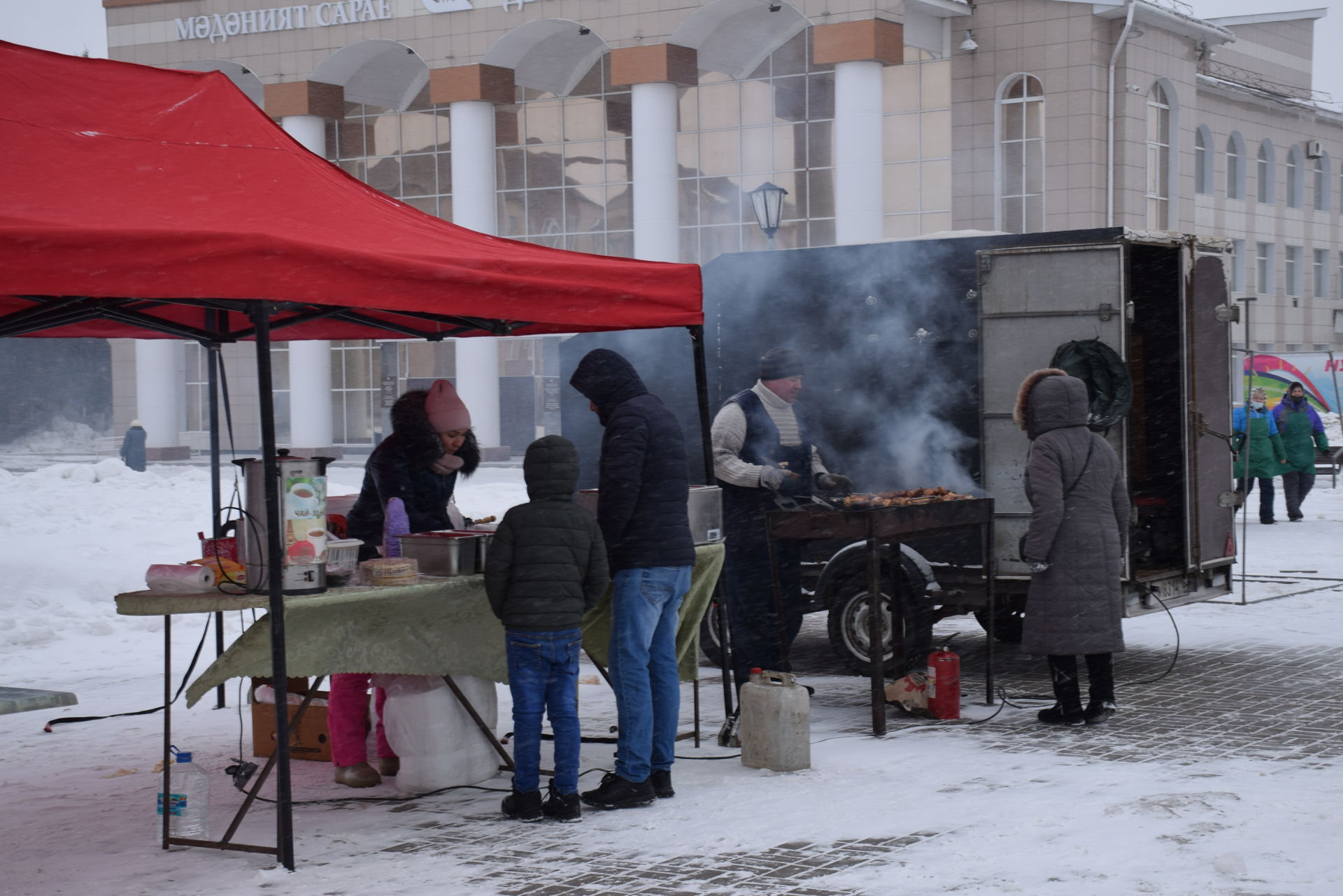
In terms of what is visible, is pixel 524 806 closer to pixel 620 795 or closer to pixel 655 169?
pixel 620 795

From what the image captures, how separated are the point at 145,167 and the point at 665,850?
336 cm

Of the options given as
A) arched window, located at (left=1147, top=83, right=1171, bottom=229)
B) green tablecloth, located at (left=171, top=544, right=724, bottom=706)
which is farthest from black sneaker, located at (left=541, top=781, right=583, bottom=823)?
arched window, located at (left=1147, top=83, right=1171, bottom=229)

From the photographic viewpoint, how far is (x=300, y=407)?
36.8 m

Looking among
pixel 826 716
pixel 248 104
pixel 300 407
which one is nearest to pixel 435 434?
pixel 248 104

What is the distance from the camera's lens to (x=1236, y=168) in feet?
144

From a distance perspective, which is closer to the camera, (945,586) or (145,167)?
(145,167)

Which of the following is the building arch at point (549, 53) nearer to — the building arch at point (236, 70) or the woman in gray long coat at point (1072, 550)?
the building arch at point (236, 70)

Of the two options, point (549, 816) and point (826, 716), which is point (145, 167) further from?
point (826, 716)

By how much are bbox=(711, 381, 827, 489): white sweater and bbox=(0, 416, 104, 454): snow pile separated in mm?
44715

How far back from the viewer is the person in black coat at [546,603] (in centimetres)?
609

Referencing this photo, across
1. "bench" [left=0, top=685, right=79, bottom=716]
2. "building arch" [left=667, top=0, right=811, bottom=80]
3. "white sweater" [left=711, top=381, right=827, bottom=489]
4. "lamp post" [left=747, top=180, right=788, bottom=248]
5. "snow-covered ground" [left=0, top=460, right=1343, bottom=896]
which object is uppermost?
"building arch" [left=667, top=0, right=811, bottom=80]

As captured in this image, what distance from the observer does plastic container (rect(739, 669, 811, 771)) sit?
7066 millimetres

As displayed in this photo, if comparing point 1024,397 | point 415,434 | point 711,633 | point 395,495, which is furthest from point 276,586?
point 711,633

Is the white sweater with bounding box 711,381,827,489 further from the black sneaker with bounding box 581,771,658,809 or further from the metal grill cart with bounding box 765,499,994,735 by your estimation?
the black sneaker with bounding box 581,771,658,809
